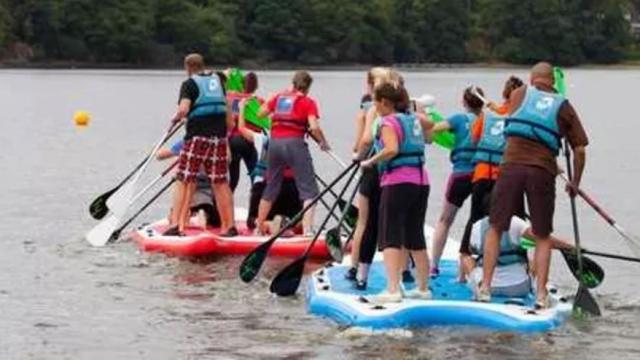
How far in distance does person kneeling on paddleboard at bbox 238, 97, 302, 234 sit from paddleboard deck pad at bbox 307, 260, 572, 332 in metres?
3.23

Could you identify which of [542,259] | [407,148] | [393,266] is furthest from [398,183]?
[542,259]

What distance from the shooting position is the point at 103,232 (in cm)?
1493

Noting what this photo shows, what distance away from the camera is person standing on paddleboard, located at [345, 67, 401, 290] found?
1055cm

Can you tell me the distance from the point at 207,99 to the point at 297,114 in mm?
897

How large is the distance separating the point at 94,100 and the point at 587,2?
84.3 metres

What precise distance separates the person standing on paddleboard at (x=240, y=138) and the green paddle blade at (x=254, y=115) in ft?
0.13

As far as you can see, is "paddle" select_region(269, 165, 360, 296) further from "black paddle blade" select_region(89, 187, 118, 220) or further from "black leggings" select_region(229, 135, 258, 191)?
"black paddle blade" select_region(89, 187, 118, 220)

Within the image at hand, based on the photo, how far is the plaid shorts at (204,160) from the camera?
13.6 meters

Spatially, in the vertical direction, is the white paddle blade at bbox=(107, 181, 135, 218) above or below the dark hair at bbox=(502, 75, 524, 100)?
below

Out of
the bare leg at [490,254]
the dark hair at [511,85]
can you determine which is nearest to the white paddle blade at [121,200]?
the dark hair at [511,85]

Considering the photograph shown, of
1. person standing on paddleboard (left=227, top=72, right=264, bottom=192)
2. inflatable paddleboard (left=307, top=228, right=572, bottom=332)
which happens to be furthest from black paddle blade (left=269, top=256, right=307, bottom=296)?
person standing on paddleboard (left=227, top=72, right=264, bottom=192)

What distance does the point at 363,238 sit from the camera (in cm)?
1089

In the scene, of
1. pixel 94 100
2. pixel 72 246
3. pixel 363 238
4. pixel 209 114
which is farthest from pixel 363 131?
pixel 94 100

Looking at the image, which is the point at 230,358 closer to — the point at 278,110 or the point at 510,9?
the point at 278,110
